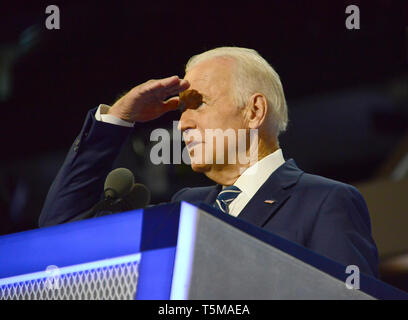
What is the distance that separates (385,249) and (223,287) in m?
3.03

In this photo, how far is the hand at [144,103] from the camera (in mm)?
1302

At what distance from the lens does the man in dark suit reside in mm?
1213

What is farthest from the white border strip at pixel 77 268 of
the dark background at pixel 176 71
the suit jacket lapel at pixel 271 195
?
the dark background at pixel 176 71

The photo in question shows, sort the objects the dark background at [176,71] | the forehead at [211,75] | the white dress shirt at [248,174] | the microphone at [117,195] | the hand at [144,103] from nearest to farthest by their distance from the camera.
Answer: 1. the microphone at [117,195]
2. the hand at [144,103]
3. the white dress shirt at [248,174]
4. the forehead at [211,75]
5. the dark background at [176,71]

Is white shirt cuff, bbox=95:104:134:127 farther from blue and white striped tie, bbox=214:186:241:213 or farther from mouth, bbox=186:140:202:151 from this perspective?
blue and white striped tie, bbox=214:186:241:213

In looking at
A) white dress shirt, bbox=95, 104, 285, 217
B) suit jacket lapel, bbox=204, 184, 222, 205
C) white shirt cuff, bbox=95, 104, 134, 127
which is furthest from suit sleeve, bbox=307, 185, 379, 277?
white shirt cuff, bbox=95, 104, 134, 127

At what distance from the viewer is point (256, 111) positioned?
61.0 inches

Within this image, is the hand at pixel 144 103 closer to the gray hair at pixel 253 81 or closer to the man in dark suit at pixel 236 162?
the man in dark suit at pixel 236 162

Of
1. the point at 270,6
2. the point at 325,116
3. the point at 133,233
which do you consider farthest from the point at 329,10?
the point at 133,233

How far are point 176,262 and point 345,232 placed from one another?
0.71 meters

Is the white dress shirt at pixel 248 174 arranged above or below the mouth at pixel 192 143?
below

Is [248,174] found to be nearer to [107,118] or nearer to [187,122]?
[187,122]

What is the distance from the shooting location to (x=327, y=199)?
49.6 inches
